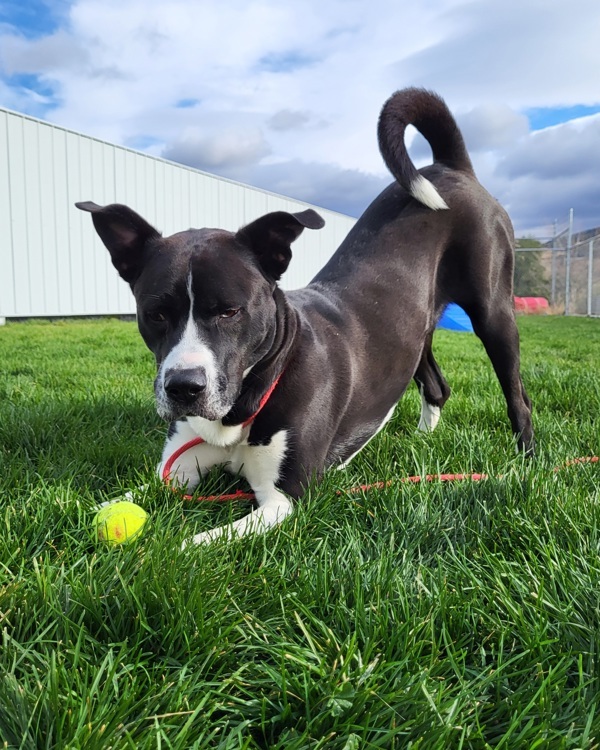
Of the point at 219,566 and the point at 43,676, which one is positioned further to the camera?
the point at 219,566

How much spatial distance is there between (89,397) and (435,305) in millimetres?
2097

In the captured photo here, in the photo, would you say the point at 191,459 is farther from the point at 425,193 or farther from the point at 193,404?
the point at 425,193

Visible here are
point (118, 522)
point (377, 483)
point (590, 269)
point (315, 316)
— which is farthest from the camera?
point (590, 269)

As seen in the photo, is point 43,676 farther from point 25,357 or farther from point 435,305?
point 25,357

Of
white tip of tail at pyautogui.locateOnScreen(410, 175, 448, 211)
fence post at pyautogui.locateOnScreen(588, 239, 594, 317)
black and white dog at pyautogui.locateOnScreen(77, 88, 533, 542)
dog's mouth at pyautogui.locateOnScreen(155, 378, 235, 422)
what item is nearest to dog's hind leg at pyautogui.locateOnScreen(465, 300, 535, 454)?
black and white dog at pyautogui.locateOnScreen(77, 88, 533, 542)

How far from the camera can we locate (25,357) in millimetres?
6027

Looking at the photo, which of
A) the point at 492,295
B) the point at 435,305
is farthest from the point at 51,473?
the point at 492,295

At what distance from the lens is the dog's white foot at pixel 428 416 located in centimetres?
336

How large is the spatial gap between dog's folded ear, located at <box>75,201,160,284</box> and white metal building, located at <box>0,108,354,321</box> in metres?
9.20

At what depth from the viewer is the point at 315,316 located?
9.19 feet

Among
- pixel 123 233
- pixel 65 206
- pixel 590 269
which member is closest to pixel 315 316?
pixel 123 233

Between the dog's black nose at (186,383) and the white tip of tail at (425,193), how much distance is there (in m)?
1.61

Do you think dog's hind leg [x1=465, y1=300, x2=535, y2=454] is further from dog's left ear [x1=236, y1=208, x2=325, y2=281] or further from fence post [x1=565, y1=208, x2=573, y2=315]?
fence post [x1=565, y1=208, x2=573, y2=315]

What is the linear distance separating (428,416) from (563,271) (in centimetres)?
1887
